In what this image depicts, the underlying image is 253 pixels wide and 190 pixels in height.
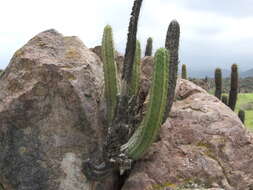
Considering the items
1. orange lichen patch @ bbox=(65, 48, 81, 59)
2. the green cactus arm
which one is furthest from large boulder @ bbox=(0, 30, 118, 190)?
the green cactus arm

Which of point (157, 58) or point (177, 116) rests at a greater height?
point (157, 58)

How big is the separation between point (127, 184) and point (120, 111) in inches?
51.3

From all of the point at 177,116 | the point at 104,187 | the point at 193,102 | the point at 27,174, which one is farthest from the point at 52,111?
the point at 193,102

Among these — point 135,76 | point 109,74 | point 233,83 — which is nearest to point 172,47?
point 135,76

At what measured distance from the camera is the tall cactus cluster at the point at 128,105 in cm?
584

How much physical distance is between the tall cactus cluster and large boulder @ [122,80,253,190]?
1.14 feet

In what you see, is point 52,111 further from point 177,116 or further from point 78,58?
point 177,116

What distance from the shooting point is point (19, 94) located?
639 cm

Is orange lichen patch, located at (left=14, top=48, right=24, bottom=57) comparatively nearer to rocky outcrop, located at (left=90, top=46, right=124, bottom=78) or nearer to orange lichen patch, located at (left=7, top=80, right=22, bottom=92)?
Result: orange lichen patch, located at (left=7, top=80, right=22, bottom=92)

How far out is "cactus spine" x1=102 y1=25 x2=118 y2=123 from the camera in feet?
22.2

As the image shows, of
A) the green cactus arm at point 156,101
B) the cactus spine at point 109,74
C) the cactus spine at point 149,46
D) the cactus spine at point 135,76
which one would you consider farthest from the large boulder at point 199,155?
the cactus spine at point 149,46

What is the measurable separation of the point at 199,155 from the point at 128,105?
1516 millimetres

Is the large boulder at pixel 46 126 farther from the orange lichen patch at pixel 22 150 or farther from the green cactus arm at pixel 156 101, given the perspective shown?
the green cactus arm at pixel 156 101

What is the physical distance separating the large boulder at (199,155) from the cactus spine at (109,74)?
1.06 meters
